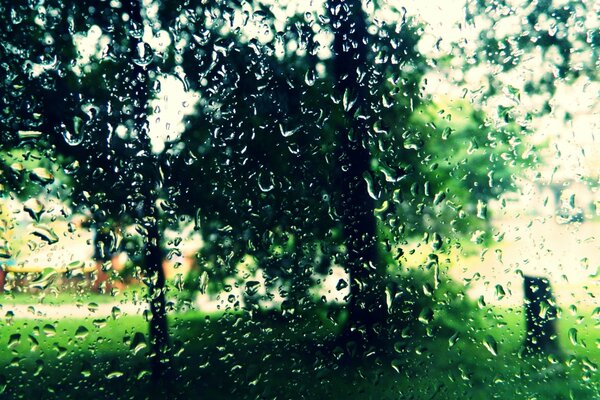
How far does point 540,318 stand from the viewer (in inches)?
59.6

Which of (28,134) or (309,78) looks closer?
(28,134)

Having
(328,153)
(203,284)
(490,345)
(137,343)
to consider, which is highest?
(328,153)

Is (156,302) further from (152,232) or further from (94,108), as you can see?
(94,108)

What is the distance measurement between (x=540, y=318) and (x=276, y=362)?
35.2 inches

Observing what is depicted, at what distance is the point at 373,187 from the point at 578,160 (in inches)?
27.8

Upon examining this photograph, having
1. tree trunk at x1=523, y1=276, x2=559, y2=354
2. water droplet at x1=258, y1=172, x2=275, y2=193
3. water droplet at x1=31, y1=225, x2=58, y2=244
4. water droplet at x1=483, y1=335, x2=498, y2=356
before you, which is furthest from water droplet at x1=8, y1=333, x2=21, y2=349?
tree trunk at x1=523, y1=276, x2=559, y2=354

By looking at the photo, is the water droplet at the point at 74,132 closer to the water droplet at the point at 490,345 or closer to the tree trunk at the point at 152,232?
the tree trunk at the point at 152,232

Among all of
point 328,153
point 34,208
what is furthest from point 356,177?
point 34,208

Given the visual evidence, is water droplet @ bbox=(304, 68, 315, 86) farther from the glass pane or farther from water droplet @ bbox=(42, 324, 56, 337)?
water droplet @ bbox=(42, 324, 56, 337)

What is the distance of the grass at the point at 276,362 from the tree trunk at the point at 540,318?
0.12ft

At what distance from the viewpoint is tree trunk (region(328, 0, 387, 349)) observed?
1.46 m

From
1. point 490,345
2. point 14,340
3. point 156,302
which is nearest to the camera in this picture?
point 14,340

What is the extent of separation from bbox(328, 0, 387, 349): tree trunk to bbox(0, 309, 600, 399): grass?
0.10 metres

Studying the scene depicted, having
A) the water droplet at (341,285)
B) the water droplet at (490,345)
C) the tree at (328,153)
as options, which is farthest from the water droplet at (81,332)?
the water droplet at (490,345)
